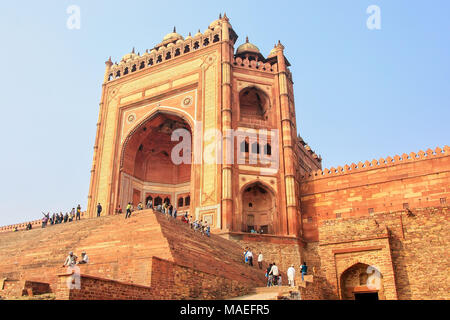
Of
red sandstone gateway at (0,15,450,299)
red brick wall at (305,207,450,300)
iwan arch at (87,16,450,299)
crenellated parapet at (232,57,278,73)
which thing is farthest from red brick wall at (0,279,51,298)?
crenellated parapet at (232,57,278,73)

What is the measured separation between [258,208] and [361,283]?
12.6 m

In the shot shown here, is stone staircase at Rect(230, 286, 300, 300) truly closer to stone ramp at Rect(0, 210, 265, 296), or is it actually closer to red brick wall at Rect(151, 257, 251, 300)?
red brick wall at Rect(151, 257, 251, 300)

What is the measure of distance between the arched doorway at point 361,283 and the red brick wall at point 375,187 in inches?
375

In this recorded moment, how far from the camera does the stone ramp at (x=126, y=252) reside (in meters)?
12.4

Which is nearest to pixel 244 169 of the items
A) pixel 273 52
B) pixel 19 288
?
pixel 273 52

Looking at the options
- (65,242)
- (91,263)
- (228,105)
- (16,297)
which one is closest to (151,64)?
(228,105)

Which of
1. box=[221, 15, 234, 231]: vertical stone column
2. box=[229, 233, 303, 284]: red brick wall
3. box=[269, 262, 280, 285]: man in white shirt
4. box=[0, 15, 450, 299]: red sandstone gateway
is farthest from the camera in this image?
box=[221, 15, 234, 231]: vertical stone column

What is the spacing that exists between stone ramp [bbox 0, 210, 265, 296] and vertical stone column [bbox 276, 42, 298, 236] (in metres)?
6.45

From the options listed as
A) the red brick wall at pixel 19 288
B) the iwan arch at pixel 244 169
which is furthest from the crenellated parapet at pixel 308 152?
the red brick wall at pixel 19 288

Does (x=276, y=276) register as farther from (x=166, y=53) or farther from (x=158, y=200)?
(x=166, y=53)

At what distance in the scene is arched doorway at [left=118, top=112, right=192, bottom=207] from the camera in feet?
99.0

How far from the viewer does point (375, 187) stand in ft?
79.0

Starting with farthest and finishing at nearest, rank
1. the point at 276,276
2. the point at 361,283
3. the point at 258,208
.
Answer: the point at 258,208 → the point at 276,276 → the point at 361,283
